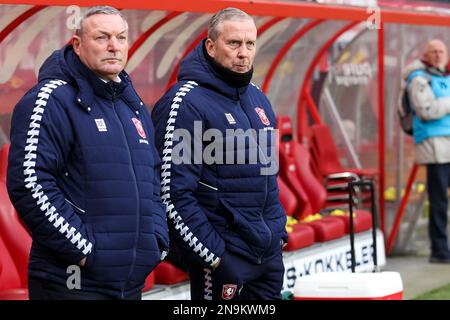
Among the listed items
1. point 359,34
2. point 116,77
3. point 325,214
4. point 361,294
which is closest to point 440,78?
point 359,34

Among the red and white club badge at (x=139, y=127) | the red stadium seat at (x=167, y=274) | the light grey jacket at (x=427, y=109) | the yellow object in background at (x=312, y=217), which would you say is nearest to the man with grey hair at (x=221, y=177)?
the red and white club badge at (x=139, y=127)

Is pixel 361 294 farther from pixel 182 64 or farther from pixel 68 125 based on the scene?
pixel 68 125

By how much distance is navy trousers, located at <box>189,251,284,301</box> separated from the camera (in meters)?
4.98

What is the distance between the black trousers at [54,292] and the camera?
4191 mm

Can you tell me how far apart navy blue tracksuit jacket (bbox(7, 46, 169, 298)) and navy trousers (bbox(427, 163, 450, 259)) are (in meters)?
5.78

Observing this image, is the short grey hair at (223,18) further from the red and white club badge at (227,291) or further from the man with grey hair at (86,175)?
the red and white club badge at (227,291)

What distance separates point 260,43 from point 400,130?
2170 mm

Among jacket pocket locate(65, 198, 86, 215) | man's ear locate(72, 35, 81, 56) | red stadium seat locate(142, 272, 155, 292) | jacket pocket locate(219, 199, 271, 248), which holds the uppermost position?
man's ear locate(72, 35, 81, 56)

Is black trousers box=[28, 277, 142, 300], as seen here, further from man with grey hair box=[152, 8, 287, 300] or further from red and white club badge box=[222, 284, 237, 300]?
red and white club badge box=[222, 284, 237, 300]

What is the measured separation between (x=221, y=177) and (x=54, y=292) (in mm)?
985

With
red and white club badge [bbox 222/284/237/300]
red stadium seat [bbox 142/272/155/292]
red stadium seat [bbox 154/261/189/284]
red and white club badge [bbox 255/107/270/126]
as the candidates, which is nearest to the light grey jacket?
red stadium seat [bbox 154/261/189/284]

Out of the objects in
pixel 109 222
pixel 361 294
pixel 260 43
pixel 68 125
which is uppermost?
pixel 260 43

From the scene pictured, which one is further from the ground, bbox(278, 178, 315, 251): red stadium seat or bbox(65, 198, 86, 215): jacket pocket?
bbox(65, 198, 86, 215): jacket pocket

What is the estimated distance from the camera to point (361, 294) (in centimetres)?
516
